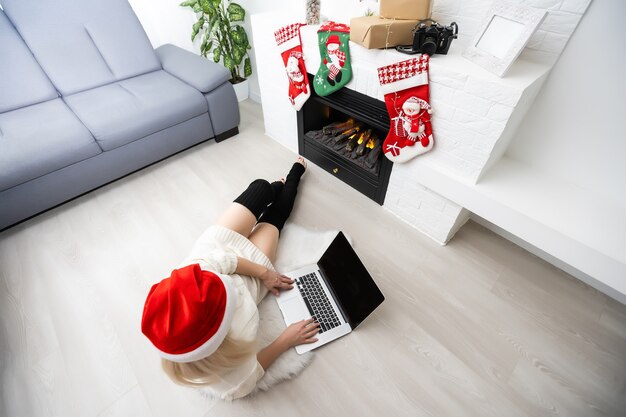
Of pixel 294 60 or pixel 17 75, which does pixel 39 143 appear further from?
pixel 294 60

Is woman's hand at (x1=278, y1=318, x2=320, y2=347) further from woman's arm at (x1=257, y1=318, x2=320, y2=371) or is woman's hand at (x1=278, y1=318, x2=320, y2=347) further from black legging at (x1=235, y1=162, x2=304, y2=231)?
black legging at (x1=235, y1=162, x2=304, y2=231)

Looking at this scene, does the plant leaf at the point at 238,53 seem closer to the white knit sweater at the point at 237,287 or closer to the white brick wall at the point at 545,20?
the white brick wall at the point at 545,20

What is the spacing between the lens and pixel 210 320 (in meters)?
0.71

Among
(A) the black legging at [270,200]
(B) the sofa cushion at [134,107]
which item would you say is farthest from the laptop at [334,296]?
(B) the sofa cushion at [134,107]

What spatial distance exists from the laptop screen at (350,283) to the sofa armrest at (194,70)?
1524 mm

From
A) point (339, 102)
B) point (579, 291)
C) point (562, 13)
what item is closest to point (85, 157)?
point (339, 102)

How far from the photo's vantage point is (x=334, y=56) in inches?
58.2

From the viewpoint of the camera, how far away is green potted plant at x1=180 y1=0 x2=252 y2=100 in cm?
221

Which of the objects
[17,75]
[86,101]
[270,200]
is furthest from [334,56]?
[17,75]

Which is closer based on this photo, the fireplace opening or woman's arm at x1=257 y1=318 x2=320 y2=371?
woman's arm at x1=257 y1=318 x2=320 y2=371

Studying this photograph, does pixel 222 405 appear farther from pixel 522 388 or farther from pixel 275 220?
pixel 522 388

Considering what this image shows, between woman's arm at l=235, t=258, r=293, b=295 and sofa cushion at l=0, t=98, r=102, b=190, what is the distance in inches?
52.0

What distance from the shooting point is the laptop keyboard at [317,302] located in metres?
1.24

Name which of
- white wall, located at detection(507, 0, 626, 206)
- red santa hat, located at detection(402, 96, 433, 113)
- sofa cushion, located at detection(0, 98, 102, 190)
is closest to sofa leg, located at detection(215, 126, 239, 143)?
sofa cushion, located at detection(0, 98, 102, 190)
